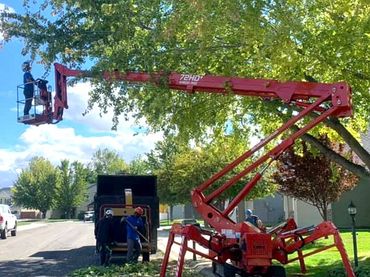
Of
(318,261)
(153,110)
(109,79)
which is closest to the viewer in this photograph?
(109,79)

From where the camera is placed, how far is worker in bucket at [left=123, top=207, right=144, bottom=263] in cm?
1669

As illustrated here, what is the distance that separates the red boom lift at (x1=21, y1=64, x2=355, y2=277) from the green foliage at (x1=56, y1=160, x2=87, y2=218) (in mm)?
84493

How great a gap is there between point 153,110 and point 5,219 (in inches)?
793

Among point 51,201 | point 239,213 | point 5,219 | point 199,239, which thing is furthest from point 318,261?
point 51,201

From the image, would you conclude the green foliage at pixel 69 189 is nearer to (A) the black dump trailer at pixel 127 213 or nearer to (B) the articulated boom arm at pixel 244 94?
(A) the black dump trailer at pixel 127 213

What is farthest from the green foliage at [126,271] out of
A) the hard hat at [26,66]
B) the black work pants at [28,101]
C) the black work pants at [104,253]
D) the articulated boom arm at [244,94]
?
the hard hat at [26,66]

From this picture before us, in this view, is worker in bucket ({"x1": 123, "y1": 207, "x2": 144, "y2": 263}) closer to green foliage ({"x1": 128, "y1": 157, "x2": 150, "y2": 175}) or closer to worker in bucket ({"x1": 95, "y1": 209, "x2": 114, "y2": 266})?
worker in bucket ({"x1": 95, "y1": 209, "x2": 114, "y2": 266})

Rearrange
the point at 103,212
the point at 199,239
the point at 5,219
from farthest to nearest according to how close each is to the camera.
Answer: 1. the point at 5,219
2. the point at 103,212
3. the point at 199,239

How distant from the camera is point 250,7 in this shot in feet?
33.6

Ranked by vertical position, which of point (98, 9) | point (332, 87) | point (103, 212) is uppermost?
point (98, 9)

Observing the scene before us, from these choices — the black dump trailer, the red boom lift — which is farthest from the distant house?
the red boom lift

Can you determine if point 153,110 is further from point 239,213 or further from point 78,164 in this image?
point 78,164

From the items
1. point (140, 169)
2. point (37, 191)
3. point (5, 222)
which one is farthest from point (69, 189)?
point (5, 222)

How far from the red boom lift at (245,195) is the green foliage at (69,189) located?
84.5 m
